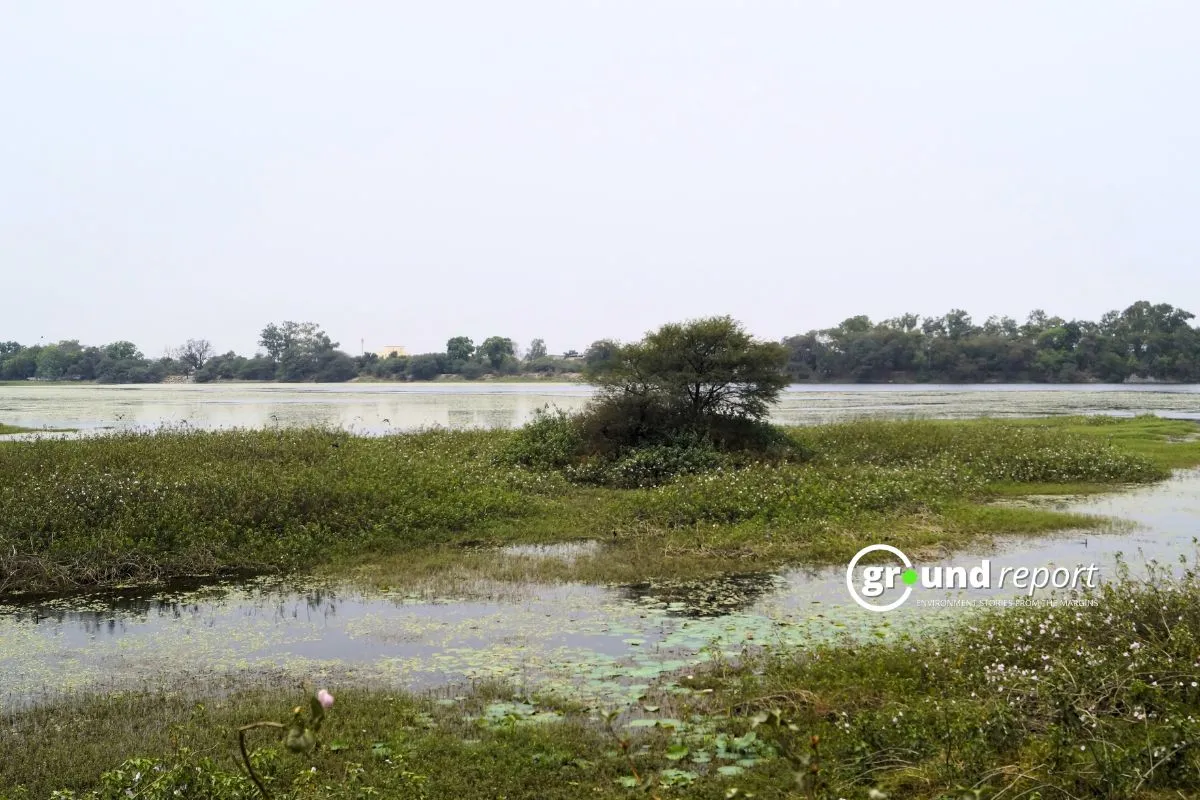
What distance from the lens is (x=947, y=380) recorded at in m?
99.6

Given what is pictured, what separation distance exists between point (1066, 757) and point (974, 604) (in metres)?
4.28

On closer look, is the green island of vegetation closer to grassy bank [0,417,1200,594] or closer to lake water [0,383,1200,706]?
grassy bank [0,417,1200,594]

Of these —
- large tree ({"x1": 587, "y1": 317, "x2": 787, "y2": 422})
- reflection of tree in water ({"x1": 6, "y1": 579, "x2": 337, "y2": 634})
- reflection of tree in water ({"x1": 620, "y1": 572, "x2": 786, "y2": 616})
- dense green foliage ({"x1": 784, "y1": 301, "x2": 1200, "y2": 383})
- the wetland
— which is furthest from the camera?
dense green foliage ({"x1": 784, "y1": 301, "x2": 1200, "y2": 383})

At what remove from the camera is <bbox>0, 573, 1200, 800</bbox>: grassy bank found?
15.2 feet

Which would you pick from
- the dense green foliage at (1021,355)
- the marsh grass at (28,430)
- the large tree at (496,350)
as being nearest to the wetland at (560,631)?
the marsh grass at (28,430)

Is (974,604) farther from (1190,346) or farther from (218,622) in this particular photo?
(1190,346)

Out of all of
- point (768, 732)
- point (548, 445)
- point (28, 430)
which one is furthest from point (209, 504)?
point (28, 430)

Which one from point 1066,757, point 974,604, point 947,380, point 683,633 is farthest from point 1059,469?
point 947,380

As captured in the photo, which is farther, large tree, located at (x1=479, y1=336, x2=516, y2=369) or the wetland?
large tree, located at (x1=479, y1=336, x2=516, y2=369)

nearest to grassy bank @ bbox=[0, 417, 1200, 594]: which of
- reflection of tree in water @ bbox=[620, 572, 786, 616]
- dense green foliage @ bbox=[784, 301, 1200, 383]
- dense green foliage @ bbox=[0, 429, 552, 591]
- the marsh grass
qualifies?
dense green foliage @ bbox=[0, 429, 552, 591]

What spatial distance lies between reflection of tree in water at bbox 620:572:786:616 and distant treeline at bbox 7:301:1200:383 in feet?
282

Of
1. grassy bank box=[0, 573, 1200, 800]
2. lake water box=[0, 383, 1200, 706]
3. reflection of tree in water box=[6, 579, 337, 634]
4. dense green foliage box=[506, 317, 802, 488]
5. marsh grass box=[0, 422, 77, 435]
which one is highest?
dense green foliage box=[506, 317, 802, 488]

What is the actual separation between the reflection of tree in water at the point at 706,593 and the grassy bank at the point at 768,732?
1.86 metres

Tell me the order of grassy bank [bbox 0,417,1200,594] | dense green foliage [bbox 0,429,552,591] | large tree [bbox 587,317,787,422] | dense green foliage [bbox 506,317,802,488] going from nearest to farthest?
1. dense green foliage [bbox 0,429,552,591]
2. grassy bank [bbox 0,417,1200,594]
3. dense green foliage [bbox 506,317,802,488]
4. large tree [bbox 587,317,787,422]
